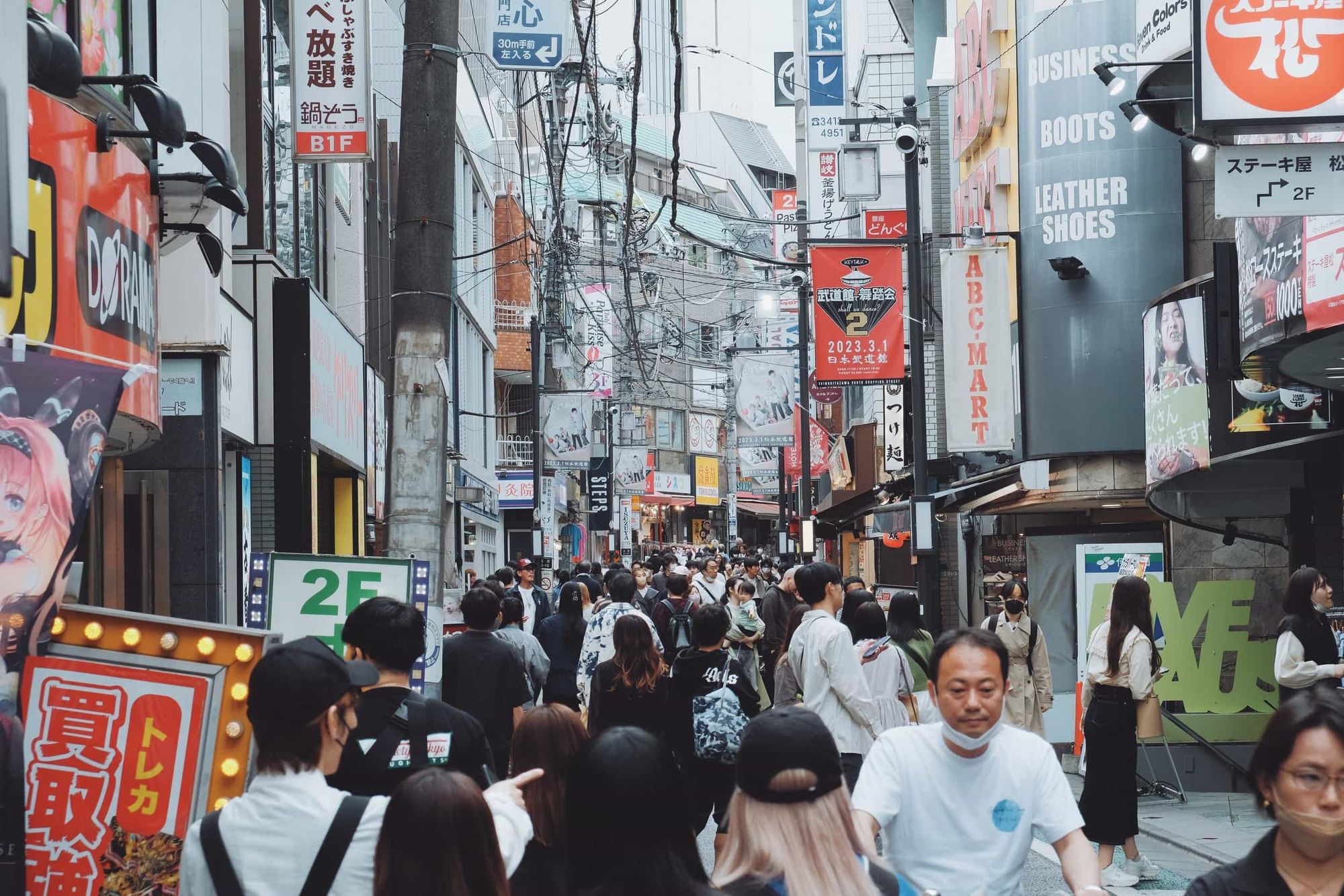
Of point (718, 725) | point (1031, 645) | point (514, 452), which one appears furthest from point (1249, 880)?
point (514, 452)

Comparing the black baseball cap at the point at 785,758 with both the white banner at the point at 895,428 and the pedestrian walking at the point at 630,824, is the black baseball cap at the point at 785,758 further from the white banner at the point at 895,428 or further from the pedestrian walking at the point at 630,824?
the white banner at the point at 895,428

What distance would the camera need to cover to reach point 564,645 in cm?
1304

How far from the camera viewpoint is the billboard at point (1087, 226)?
820 inches

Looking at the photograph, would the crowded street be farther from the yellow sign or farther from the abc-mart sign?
the yellow sign

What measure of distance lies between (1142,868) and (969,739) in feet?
21.2

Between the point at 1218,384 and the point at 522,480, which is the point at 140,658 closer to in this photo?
the point at 1218,384

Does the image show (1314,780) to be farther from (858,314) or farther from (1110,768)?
(858,314)

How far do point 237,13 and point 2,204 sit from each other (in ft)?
42.4

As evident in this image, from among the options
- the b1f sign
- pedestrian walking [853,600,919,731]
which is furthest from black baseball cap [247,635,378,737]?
the b1f sign

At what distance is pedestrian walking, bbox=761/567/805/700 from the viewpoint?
607 inches

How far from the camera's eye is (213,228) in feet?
46.3

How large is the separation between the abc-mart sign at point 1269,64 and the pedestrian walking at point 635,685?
4.23 m

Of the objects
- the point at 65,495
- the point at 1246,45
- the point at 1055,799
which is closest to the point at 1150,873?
the point at 1246,45

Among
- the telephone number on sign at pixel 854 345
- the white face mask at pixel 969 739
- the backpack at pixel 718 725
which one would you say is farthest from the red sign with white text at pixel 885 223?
the white face mask at pixel 969 739
